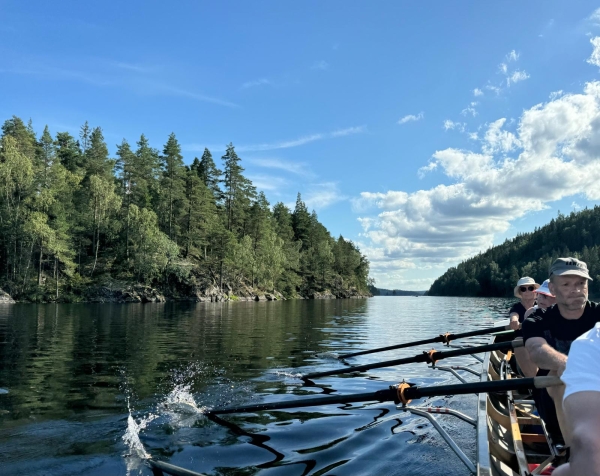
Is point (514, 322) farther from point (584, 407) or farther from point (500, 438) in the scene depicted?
point (584, 407)

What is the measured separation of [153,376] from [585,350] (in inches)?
450

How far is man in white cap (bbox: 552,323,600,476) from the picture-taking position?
6.29 feet

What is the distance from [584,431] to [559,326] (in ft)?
11.0

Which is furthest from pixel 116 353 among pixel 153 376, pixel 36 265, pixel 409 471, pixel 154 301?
pixel 36 265

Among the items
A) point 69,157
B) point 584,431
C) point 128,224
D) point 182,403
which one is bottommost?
point 182,403

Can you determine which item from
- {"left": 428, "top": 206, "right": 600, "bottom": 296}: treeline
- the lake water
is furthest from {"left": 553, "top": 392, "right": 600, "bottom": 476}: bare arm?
{"left": 428, "top": 206, "right": 600, "bottom": 296}: treeline

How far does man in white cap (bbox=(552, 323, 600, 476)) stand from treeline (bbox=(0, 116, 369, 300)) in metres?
62.3

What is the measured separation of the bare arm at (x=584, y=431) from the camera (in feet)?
6.26

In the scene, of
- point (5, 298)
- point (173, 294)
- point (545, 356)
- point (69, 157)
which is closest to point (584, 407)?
point (545, 356)

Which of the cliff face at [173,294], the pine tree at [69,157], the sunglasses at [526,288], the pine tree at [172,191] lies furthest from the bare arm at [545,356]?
the pine tree at [69,157]

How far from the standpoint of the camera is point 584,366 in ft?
6.68

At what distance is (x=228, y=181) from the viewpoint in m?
89.6

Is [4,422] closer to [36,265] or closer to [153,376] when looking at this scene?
[153,376]

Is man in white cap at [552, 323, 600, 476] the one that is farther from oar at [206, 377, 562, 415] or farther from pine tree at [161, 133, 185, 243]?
pine tree at [161, 133, 185, 243]
